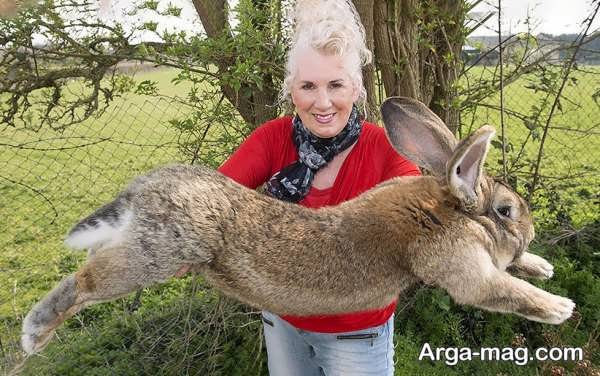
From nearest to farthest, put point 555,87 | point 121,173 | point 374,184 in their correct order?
point 374,184 < point 555,87 < point 121,173

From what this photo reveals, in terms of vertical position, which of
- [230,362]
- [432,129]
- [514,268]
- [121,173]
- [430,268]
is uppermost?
[432,129]

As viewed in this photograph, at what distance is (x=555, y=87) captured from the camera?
4.21 metres

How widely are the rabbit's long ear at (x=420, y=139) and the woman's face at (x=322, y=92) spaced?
0.21 meters

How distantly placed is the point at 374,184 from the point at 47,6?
2501mm

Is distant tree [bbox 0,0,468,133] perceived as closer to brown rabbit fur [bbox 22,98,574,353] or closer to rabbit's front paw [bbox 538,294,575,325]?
brown rabbit fur [bbox 22,98,574,353]

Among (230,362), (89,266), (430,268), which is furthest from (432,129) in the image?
(230,362)

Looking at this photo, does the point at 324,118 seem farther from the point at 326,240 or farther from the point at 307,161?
the point at 326,240

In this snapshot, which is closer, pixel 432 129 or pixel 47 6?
pixel 432 129

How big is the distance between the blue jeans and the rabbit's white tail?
3.11 feet

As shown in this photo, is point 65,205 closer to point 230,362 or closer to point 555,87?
point 230,362

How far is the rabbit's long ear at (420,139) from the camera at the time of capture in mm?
2273

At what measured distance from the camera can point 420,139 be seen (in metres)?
2.29

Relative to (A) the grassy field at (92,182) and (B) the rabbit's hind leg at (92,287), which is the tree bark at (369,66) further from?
(B) the rabbit's hind leg at (92,287)

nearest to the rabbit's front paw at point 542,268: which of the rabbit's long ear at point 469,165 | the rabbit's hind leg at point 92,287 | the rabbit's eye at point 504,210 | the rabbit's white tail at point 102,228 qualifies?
the rabbit's eye at point 504,210
